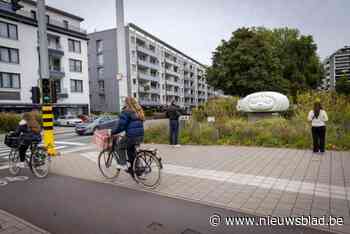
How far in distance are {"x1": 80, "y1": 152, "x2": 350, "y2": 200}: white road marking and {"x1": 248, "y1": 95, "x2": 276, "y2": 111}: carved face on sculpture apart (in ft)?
31.6

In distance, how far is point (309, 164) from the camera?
6191mm

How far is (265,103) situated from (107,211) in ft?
41.9

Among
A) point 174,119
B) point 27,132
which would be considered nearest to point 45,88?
point 27,132

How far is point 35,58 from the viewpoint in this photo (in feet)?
100

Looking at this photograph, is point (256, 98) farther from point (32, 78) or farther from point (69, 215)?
point (32, 78)

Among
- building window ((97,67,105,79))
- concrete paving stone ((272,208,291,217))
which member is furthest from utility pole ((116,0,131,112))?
building window ((97,67,105,79))

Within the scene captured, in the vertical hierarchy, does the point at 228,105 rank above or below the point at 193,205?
above

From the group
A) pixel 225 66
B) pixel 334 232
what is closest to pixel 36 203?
pixel 334 232

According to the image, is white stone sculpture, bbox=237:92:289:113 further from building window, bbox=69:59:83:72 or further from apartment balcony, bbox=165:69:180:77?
apartment balcony, bbox=165:69:180:77

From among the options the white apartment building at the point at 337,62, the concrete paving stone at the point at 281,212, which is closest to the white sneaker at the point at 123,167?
the concrete paving stone at the point at 281,212

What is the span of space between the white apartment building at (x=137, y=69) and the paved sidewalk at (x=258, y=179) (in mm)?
29304

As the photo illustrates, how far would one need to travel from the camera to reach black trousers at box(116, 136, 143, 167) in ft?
16.0

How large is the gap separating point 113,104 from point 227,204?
43505 millimetres

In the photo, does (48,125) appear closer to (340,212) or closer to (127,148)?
(127,148)
